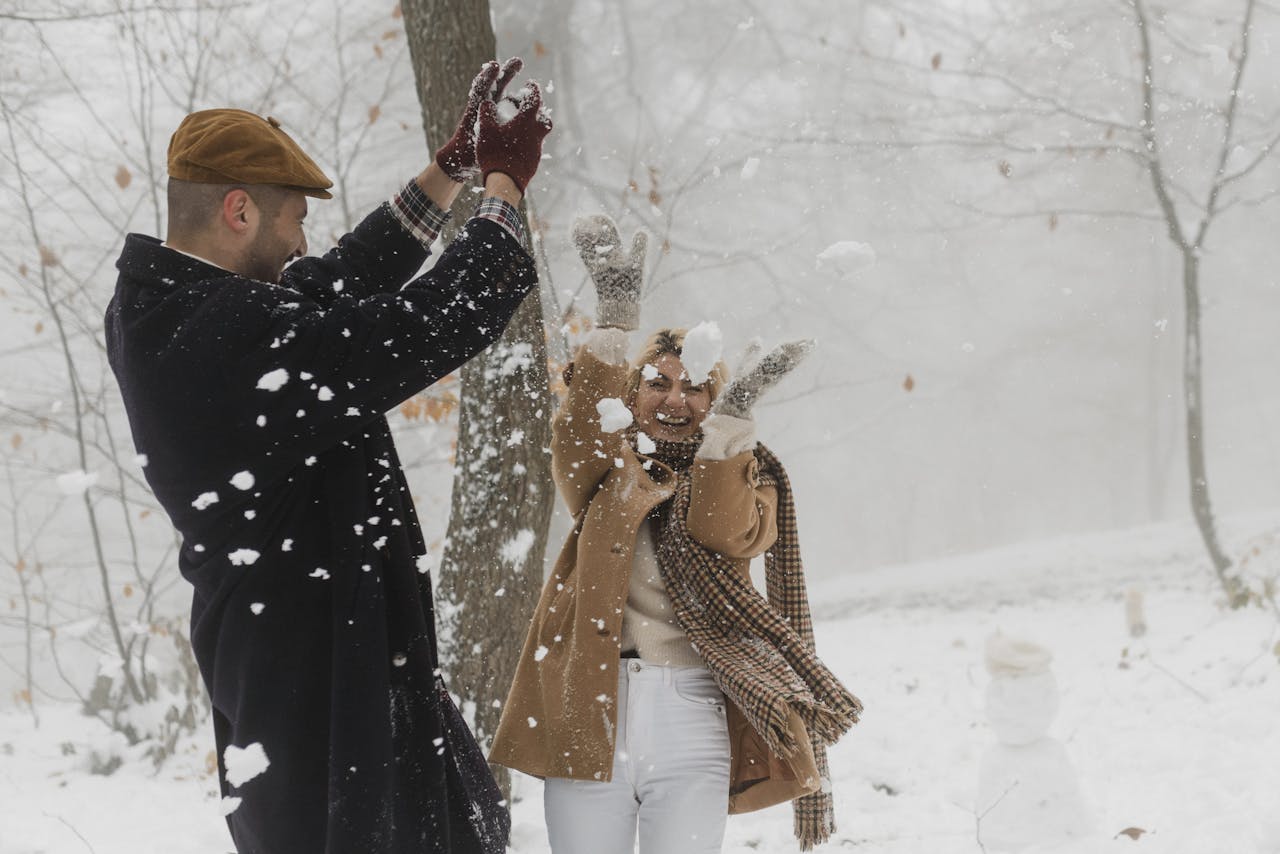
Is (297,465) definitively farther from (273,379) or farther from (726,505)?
(726,505)

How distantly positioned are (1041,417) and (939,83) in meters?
20.7

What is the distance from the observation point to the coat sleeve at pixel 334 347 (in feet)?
4.49

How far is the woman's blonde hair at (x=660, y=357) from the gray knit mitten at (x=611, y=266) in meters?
0.25

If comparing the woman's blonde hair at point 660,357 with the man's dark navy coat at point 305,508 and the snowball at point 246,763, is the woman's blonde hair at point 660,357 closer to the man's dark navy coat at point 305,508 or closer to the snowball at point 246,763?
the man's dark navy coat at point 305,508

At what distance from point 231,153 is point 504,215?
45 centimetres

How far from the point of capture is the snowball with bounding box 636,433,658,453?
2236mm

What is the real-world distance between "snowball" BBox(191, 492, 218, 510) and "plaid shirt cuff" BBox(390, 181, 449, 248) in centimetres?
76

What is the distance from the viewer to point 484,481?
3.07 metres

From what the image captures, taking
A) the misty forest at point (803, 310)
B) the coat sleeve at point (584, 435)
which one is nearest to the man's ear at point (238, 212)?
the misty forest at point (803, 310)

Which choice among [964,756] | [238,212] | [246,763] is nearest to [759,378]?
[238,212]

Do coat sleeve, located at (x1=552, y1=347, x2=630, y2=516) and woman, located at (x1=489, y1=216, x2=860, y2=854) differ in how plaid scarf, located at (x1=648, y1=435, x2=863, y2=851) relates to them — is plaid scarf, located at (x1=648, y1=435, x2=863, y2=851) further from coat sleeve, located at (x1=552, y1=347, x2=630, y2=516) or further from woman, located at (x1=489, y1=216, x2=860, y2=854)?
coat sleeve, located at (x1=552, y1=347, x2=630, y2=516)

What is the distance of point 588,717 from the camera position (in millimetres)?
2014

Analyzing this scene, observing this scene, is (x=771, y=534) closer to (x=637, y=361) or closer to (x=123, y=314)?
(x=637, y=361)

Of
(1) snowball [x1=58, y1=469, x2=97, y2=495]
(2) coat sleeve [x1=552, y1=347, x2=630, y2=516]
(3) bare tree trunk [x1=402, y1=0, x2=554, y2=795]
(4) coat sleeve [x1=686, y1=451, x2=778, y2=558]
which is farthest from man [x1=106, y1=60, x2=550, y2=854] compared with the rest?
(1) snowball [x1=58, y1=469, x2=97, y2=495]
